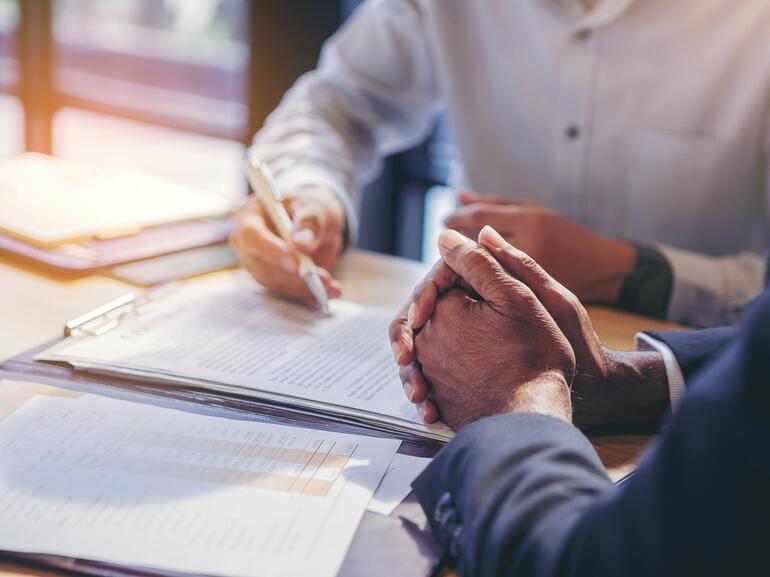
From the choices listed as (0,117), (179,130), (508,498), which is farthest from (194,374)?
(0,117)

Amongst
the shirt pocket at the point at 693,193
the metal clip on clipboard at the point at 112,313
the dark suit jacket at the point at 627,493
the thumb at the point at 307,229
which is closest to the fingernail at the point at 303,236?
the thumb at the point at 307,229

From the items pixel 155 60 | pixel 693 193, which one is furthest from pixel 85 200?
pixel 155 60

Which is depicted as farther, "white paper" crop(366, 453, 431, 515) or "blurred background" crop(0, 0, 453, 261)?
"blurred background" crop(0, 0, 453, 261)

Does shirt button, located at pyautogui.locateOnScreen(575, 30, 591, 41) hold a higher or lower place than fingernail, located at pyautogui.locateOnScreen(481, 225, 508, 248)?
higher

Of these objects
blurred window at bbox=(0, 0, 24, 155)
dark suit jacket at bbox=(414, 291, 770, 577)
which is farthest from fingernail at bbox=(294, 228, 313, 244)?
blurred window at bbox=(0, 0, 24, 155)

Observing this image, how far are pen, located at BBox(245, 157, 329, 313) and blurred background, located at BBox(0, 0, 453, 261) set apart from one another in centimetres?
35

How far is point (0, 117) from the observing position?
15.9 feet

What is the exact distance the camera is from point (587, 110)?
137 centimetres

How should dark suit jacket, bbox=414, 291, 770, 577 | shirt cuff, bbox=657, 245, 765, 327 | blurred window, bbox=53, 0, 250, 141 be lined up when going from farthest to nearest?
1. blurred window, bbox=53, 0, 250, 141
2. shirt cuff, bbox=657, 245, 765, 327
3. dark suit jacket, bbox=414, 291, 770, 577

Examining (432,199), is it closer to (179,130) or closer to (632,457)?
(179,130)

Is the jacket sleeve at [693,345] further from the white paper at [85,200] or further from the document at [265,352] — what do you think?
the white paper at [85,200]

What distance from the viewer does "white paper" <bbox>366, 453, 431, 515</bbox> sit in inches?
22.8

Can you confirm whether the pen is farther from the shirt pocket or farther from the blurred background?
the shirt pocket

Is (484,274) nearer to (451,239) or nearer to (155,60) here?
(451,239)
